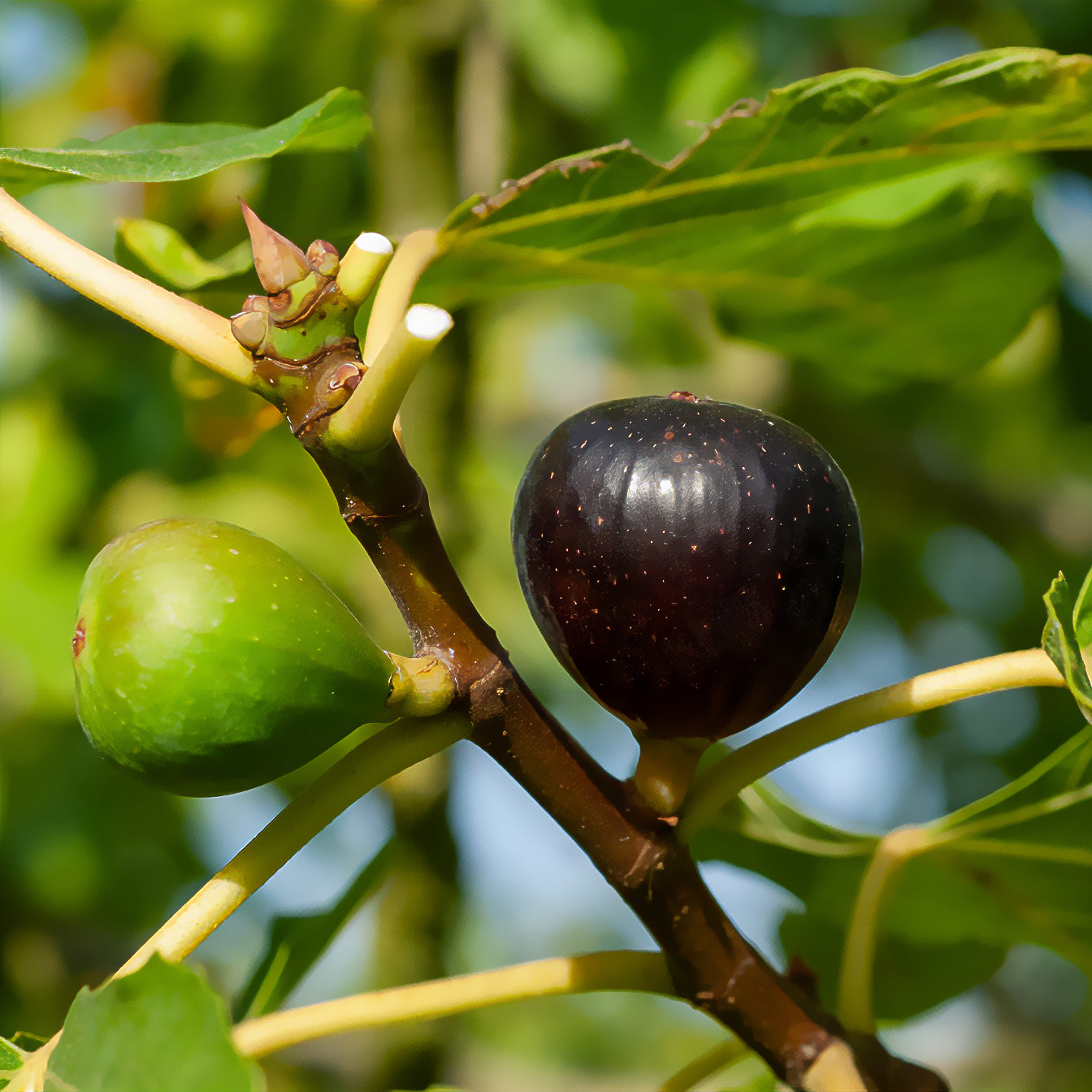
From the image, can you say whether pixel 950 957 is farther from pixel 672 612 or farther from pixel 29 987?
pixel 29 987

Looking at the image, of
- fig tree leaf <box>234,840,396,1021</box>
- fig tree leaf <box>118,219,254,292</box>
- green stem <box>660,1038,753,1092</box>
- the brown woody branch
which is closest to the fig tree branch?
the brown woody branch

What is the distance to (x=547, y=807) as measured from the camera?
2.18 ft

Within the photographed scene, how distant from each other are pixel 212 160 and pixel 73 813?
5.91 ft

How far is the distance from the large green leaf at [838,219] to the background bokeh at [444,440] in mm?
134

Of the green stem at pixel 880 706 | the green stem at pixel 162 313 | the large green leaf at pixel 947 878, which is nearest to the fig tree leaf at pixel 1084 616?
the green stem at pixel 880 706

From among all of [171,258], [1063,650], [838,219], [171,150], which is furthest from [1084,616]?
[171,258]

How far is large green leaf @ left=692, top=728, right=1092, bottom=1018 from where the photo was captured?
3.05ft

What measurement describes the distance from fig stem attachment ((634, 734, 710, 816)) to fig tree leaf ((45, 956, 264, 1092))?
27cm

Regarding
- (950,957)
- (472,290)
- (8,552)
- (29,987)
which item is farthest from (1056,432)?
(29,987)

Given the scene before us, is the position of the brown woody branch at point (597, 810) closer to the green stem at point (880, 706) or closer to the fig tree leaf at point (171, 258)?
the green stem at point (880, 706)

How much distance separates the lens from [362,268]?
617 millimetres

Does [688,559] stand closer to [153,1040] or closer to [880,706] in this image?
[880,706]

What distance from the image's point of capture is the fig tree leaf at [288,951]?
0.96 m

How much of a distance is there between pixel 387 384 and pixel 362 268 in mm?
104
